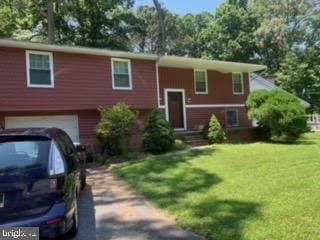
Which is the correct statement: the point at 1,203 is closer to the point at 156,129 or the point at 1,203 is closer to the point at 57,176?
the point at 57,176

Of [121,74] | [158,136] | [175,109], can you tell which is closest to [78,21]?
[175,109]

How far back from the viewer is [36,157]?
19.2ft

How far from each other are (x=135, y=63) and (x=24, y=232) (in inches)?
593

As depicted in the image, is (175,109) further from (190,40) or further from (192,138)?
(190,40)

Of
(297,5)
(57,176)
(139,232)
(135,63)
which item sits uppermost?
(297,5)

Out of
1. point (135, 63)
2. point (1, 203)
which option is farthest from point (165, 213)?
point (135, 63)

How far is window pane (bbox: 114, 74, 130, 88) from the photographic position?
1942 centimetres

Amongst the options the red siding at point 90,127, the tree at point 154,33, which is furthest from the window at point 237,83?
the tree at point 154,33

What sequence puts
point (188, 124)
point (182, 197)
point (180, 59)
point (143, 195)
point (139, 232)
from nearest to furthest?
point (139, 232), point (182, 197), point (143, 195), point (180, 59), point (188, 124)

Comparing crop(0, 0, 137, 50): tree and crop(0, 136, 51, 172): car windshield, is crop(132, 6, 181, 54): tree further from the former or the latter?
crop(0, 136, 51, 172): car windshield

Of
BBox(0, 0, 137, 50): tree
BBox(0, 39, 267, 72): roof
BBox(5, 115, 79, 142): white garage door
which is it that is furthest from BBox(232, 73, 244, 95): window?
BBox(0, 0, 137, 50): tree

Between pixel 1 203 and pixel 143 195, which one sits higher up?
pixel 1 203

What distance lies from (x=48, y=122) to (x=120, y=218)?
10907 millimetres

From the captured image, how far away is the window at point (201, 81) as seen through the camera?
78.4ft
